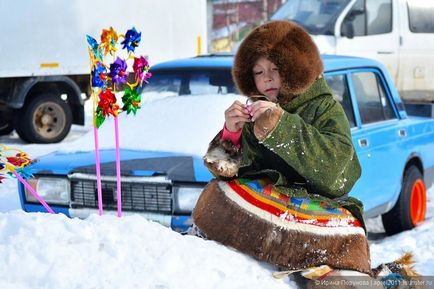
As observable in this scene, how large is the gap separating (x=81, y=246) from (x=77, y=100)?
9201 millimetres

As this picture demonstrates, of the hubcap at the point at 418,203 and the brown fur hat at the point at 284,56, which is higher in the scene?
the brown fur hat at the point at 284,56

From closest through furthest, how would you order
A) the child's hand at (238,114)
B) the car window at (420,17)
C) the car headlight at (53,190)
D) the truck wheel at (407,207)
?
the child's hand at (238,114)
the car headlight at (53,190)
the truck wheel at (407,207)
the car window at (420,17)

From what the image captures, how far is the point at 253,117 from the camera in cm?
242

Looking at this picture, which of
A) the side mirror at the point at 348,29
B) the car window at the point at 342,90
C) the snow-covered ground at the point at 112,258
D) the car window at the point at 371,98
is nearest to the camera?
the snow-covered ground at the point at 112,258

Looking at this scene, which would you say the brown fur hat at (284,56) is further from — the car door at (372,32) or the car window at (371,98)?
the car door at (372,32)

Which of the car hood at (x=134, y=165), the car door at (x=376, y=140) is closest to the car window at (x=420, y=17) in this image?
the car door at (x=376, y=140)

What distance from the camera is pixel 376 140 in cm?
543

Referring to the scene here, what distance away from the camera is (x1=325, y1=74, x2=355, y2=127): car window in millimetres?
5434

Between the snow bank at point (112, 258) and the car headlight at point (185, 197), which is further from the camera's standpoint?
the car headlight at point (185, 197)

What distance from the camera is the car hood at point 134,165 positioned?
4.26 m

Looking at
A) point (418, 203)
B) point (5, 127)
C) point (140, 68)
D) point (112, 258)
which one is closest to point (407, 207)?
point (418, 203)

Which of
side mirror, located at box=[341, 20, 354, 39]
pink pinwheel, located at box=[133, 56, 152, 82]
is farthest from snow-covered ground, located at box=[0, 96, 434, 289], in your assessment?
side mirror, located at box=[341, 20, 354, 39]

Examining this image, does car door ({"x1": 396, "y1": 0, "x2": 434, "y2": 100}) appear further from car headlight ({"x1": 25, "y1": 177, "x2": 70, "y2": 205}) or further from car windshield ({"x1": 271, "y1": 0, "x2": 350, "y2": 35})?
car headlight ({"x1": 25, "y1": 177, "x2": 70, "y2": 205})

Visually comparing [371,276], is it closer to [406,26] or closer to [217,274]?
[217,274]
